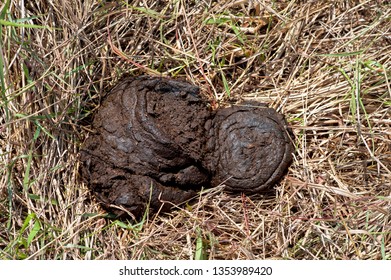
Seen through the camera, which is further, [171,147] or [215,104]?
[215,104]

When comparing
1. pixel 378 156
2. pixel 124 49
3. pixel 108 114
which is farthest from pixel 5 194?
pixel 378 156

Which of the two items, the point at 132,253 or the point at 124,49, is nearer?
the point at 132,253

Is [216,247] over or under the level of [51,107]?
under

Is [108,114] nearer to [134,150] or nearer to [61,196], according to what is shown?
[134,150]
